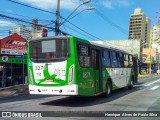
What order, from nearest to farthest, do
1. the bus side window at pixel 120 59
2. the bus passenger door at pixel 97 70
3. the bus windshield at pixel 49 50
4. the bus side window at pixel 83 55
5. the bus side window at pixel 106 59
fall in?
the bus windshield at pixel 49 50 → the bus side window at pixel 83 55 → the bus passenger door at pixel 97 70 → the bus side window at pixel 106 59 → the bus side window at pixel 120 59

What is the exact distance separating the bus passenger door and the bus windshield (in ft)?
7.49

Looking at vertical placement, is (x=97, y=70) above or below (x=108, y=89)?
above

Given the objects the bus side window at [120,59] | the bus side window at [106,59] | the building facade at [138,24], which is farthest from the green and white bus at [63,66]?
the building facade at [138,24]

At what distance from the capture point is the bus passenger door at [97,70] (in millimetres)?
15550

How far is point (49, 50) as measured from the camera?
1406 centimetres

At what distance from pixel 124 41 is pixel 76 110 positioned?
254 feet

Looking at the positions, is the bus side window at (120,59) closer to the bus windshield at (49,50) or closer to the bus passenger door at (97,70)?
the bus passenger door at (97,70)

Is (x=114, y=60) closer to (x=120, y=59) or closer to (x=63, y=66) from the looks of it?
(x=120, y=59)

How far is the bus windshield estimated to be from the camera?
543 inches

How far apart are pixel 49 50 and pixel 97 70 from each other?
3083 mm

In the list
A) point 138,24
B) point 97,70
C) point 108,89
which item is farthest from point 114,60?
point 138,24

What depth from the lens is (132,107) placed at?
13398mm

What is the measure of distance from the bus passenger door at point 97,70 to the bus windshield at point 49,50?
2.28 m

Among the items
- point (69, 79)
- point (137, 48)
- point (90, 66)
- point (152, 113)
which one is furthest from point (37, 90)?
point (137, 48)
